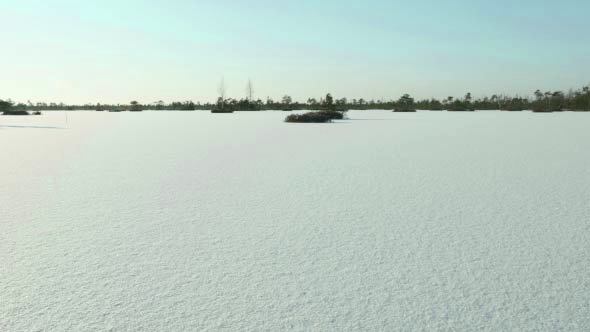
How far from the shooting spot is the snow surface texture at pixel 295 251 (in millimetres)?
2285

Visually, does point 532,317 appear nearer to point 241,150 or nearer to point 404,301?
point 404,301

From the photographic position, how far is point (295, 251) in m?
3.29

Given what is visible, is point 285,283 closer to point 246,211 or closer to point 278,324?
point 278,324

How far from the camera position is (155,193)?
18.4 ft

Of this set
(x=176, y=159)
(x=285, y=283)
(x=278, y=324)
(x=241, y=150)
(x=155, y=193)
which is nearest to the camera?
(x=278, y=324)

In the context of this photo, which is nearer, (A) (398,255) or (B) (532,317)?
(B) (532,317)

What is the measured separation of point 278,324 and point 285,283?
0.51 meters

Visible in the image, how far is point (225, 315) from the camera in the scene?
2.26 m

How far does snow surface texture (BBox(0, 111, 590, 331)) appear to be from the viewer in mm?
2285

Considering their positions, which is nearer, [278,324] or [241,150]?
[278,324]

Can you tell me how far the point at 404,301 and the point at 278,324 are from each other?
0.73 metres

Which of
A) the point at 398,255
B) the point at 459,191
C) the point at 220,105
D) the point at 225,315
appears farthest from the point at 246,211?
the point at 220,105

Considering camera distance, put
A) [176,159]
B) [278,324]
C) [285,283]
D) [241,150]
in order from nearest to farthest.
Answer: [278,324] → [285,283] → [176,159] → [241,150]

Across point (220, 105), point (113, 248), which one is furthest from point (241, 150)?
point (220, 105)
